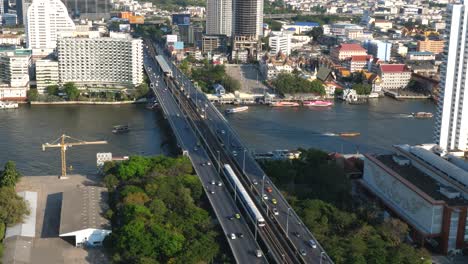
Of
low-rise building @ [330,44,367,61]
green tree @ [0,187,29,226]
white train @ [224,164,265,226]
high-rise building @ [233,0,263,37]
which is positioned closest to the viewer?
white train @ [224,164,265,226]

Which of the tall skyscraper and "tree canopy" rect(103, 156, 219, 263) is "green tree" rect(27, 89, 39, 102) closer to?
"tree canopy" rect(103, 156, 219, 263)

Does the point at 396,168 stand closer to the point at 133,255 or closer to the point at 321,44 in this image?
the point at 133,255

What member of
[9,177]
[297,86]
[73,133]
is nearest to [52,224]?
[9,177]

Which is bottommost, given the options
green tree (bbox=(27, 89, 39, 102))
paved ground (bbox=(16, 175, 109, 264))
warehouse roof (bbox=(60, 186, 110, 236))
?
paved ground (bbox=(16, 175, 109, 264))

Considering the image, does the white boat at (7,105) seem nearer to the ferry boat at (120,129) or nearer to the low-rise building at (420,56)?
the ferry boat at (120,129)

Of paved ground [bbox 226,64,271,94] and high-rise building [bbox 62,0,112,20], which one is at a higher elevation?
high-rise building [bbox 62,0,112,20]

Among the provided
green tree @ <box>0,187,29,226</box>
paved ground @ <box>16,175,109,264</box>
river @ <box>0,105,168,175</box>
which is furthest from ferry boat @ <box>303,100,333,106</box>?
green tree @ <box>0,187,29,226</box>
